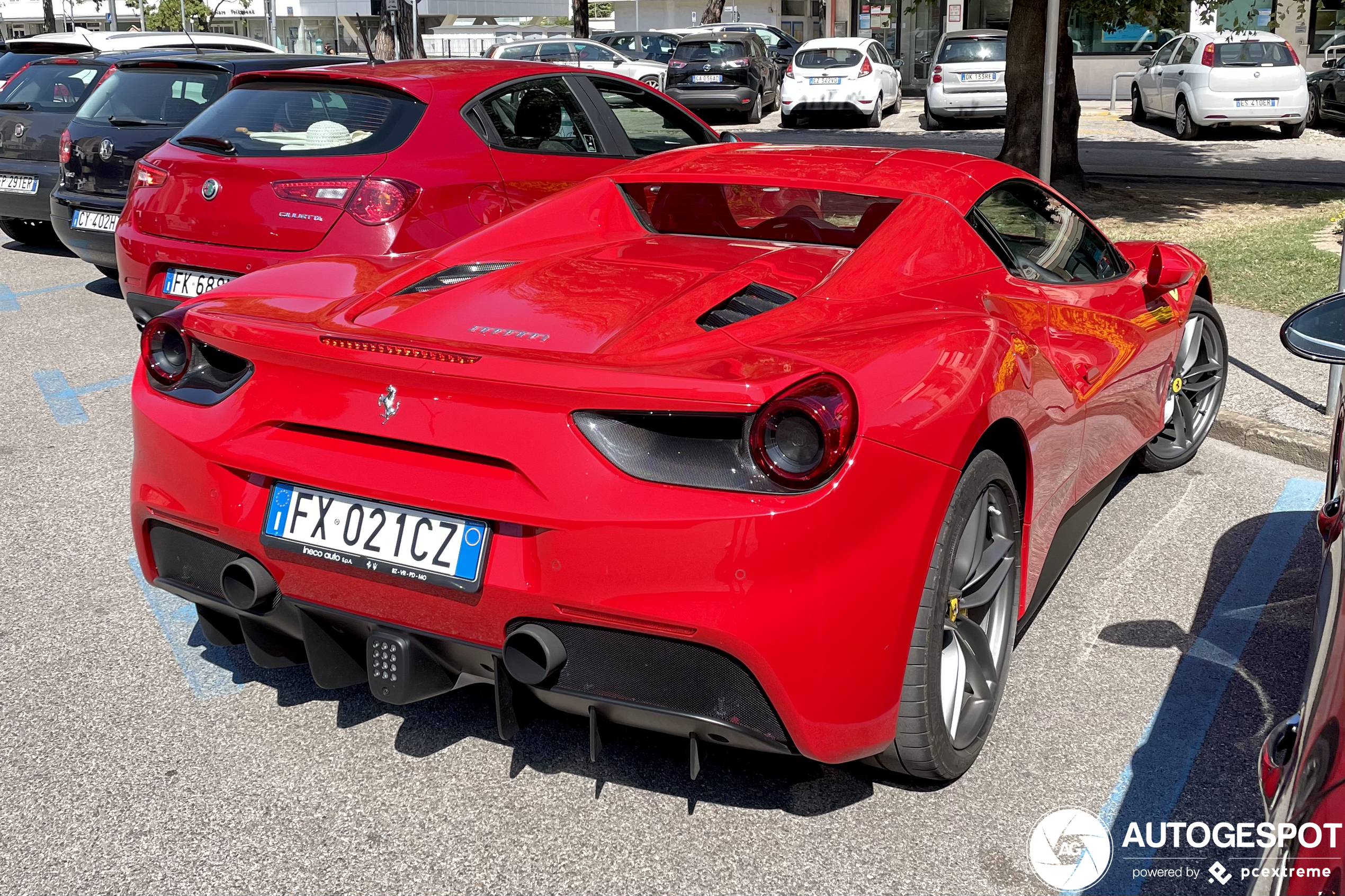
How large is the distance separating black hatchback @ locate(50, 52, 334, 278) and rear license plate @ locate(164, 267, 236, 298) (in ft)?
7.46

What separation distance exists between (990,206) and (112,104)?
7068mm

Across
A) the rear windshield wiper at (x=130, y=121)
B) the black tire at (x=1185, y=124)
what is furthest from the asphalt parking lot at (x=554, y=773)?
the black tire at (x=1185, y=124)

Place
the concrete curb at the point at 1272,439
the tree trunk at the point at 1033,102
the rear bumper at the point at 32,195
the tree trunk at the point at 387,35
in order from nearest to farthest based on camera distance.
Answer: the concrete curb at the point at 1272,439 < the rear bumper at the point at 32,195 < the tree trunk at the point at 1033,102 < the tree trunk at the point at 387,35

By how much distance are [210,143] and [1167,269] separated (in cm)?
450

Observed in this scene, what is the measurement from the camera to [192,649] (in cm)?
362

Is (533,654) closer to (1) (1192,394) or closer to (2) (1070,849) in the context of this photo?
(2) (1070,849)

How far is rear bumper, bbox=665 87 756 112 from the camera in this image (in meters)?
23.0

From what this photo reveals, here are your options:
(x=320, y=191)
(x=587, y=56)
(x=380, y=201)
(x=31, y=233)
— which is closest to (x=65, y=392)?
(x=320, y=191)

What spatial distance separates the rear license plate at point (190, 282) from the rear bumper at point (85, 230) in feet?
7.54

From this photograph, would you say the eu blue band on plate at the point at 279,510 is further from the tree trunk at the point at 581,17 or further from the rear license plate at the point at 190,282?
the tree trunk at the point at 581,17

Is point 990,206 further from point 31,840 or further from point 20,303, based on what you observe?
point 20,303

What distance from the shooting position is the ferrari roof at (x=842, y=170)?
3490 mm

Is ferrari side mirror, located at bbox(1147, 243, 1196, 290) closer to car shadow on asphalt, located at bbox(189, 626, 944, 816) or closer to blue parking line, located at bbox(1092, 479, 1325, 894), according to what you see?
blue parking line, located at bbox(1092, 479, 1325, 894)

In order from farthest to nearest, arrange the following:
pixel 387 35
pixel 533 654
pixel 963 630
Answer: pixel 387 35, pixel 963 630, pixel 533 654
